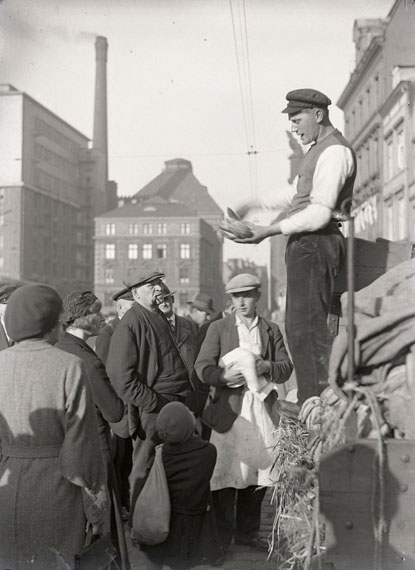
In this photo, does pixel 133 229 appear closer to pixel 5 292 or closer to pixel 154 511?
pixel 5 292

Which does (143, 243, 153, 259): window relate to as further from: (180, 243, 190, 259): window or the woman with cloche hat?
the woman with cloche hat

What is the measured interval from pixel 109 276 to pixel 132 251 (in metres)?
3.19

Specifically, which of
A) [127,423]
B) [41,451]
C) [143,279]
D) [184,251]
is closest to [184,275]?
[184,251]

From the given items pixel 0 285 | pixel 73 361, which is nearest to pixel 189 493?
pixel 73 361

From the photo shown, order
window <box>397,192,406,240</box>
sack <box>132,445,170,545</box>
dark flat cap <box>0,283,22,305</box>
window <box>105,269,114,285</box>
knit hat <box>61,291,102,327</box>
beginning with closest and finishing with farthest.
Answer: sack <box>132,445,170,545</box>, knit hat <box>61,291,102,327</box>, dark flat cap <box>0,283,22,305</box>, window <box>397,192,406,240</box>, window <box>105,269,114,285</box>

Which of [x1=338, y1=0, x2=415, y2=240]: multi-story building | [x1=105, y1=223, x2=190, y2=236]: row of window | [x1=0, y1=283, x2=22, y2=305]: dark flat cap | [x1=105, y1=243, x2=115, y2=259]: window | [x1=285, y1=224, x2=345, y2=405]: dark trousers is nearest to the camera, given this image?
[x1=285, y1=224, x2=345, y2=405]: dark trousers

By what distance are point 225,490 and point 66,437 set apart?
165cm

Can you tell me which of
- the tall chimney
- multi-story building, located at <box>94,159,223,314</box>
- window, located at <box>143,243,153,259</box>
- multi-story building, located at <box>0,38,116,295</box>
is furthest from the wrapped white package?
window, located at <box>143,243,153,259</box>

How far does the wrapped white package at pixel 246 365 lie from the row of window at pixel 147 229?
2552 inches

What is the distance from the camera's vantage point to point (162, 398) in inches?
190

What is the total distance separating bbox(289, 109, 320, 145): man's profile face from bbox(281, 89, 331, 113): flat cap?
1.1 inches

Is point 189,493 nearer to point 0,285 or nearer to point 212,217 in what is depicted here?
point 0,285

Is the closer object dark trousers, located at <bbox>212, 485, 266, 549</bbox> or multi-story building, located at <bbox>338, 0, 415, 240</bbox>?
dark trousers, located at <bbox>212, 485, 266, 549</bbox>

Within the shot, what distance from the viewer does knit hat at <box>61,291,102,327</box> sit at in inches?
189
